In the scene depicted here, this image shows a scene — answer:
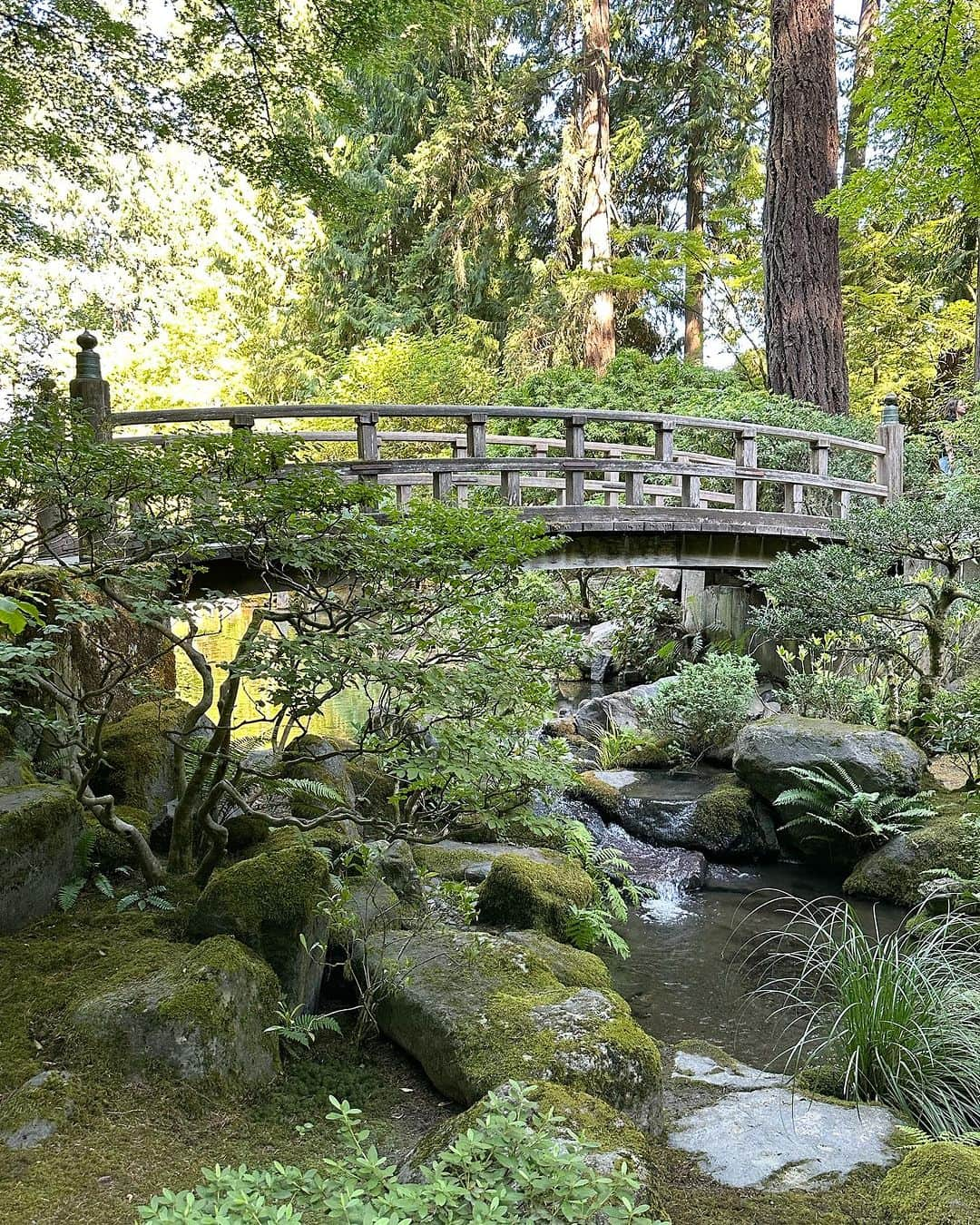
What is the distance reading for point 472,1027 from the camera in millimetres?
3295

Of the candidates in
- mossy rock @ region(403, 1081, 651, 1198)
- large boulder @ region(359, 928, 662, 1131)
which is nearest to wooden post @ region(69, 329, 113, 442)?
large boulder @ region(359, 928, 662, 1131)

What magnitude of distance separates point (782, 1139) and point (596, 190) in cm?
1704

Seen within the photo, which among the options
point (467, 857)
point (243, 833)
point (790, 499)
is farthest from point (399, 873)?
point (790, 499)

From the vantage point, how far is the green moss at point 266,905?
11.5ft

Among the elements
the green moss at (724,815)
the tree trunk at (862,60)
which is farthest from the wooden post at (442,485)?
the tree trunk at (862,60)

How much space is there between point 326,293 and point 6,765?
1883cm

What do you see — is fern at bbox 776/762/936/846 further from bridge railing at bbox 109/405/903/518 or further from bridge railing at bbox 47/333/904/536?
bridge railing at bbox 109/405/903/518

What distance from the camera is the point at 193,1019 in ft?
10.0

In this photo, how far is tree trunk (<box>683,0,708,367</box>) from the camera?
744 inches

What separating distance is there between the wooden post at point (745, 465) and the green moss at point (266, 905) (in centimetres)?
726

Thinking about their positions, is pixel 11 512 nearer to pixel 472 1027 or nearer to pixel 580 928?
pixel 472 1027

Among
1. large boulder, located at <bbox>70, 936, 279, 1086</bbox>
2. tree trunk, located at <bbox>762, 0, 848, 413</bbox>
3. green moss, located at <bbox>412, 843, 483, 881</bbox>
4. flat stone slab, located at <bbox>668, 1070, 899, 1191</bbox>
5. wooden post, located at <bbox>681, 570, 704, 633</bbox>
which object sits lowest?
flat stone slab, located at <bbox>668, 1070, 899, 1191</bbox>

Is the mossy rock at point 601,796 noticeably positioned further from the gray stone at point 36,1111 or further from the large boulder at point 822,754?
the gray stone at point 36,1111

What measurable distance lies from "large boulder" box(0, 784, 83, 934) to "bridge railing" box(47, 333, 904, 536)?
67.0 inches
